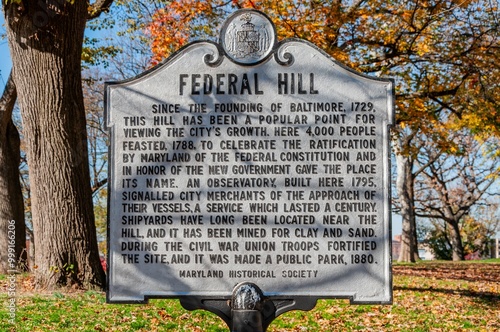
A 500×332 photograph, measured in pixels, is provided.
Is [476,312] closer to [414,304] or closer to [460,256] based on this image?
[414,304]

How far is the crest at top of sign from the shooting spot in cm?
514

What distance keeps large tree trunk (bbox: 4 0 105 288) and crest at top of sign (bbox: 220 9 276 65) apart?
17.2ft

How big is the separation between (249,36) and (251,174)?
3.69ft

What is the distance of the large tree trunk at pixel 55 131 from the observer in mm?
9562

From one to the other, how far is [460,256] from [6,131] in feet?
82.4

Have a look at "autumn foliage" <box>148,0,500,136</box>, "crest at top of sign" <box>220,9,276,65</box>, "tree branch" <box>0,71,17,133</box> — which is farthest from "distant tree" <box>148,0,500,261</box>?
"crest at top of sign" <box>220,9,276,65</box>

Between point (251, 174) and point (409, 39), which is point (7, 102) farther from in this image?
point (251, 174)

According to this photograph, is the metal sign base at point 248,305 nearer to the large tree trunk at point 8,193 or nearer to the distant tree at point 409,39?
the distant tree at point 409,39

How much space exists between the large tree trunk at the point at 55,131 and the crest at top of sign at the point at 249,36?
5238 mm

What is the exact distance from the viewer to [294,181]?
195 inches

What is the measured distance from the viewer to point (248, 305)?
15.7ft

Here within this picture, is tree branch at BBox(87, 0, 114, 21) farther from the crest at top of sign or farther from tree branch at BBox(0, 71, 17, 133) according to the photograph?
the crest at top of sign

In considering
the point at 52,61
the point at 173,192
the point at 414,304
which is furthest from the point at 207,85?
the point at 414,304

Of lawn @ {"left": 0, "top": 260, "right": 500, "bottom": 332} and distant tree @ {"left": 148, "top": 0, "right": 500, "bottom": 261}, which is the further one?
distant tree @ {"left": 148, "top": 0, "right": 500, "bottom": 261}
